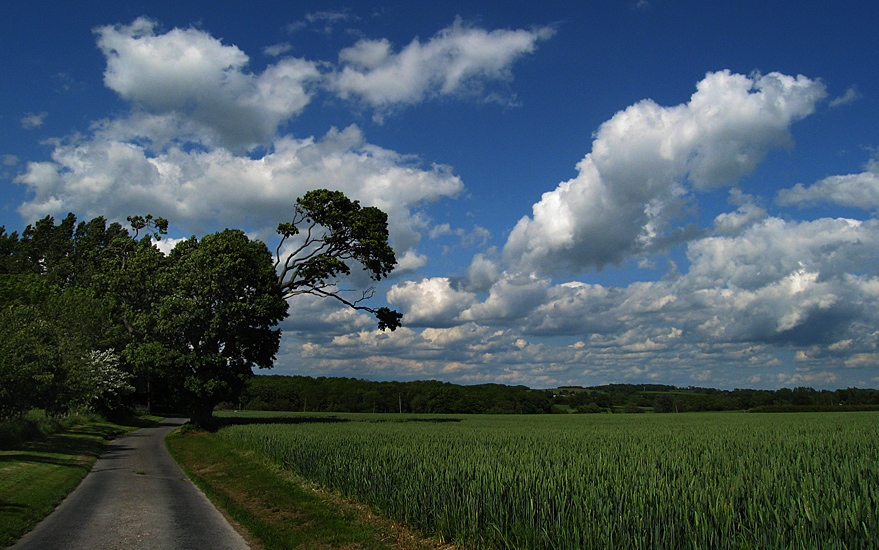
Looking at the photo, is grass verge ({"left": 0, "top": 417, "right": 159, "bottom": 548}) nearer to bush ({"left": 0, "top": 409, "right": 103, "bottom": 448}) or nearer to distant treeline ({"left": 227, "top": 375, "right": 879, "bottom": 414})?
bush ({"left": 0, "top": 409, "right": 103, "bottom": 448})

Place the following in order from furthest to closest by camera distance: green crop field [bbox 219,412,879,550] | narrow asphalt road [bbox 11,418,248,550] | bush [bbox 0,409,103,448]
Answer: bush [bbox 0,409,103,448], narrow asphalt road [bbox 11,418,248,550], green crop field [bbox 219,412,879,550]

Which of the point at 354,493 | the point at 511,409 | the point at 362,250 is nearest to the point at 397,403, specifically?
the point at 511,409

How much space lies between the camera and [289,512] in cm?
1323

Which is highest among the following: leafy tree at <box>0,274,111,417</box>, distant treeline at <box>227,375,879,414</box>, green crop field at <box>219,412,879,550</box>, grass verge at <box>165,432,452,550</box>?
leafy tree at <box>0,274,111,417</box>

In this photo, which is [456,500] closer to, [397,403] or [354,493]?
[354,493]

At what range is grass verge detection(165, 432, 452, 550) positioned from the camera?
1044 centimetres

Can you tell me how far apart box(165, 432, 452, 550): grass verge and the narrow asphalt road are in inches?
23.7

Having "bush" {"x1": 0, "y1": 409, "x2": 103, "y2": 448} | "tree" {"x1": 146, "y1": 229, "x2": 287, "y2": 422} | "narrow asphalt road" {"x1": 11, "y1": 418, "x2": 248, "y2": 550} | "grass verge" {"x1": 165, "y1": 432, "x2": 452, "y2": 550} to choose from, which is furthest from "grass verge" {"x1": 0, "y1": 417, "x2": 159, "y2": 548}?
"tree" {"x1": 146, "y1": 229, "x2": 287, "y2": 422}

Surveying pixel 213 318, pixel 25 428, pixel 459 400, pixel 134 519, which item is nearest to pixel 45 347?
pixel 25 428

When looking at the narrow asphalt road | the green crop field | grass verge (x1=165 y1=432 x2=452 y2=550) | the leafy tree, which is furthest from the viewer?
the leafy tree

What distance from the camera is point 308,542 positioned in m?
10.6

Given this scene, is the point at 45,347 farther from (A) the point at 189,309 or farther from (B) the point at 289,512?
(B) the point at 289,512

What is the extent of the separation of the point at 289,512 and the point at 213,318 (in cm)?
2436

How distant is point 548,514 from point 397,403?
377 feet
